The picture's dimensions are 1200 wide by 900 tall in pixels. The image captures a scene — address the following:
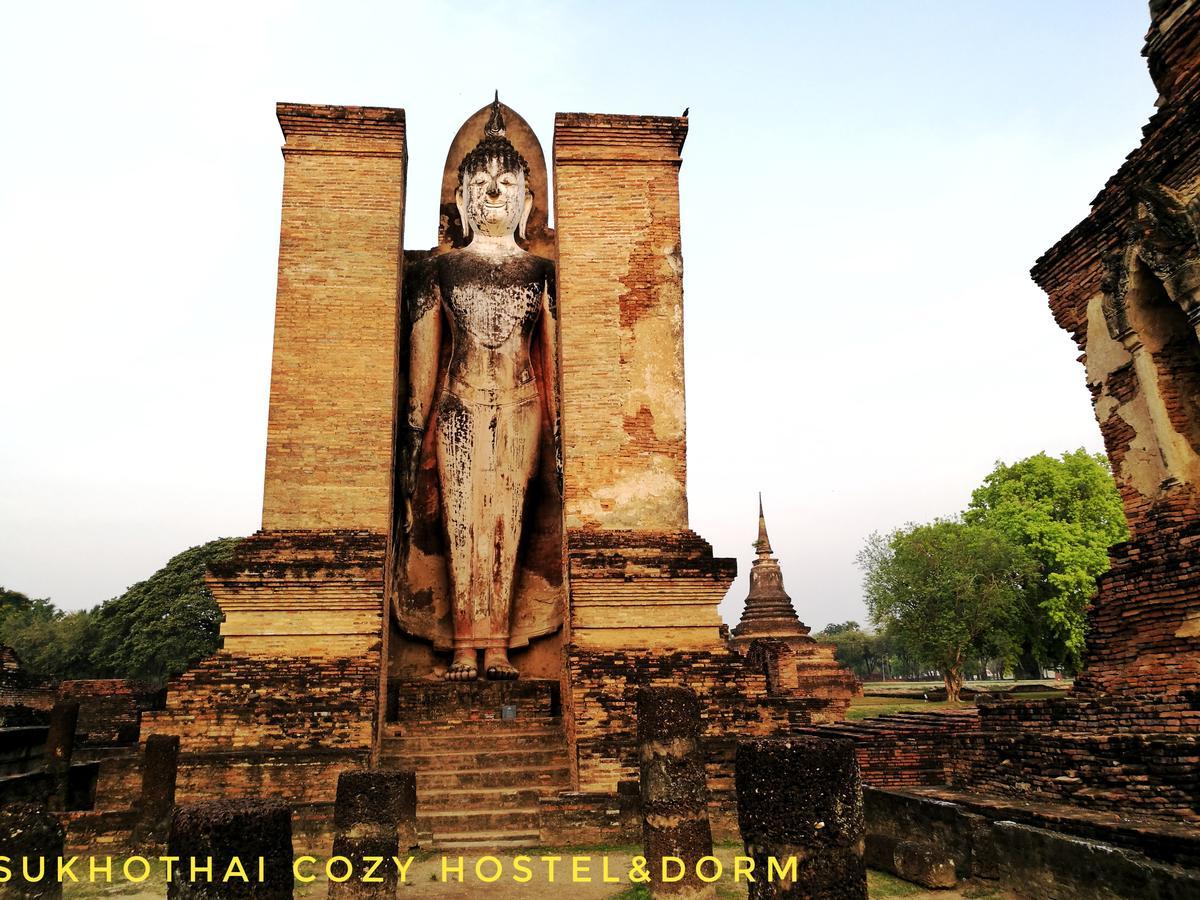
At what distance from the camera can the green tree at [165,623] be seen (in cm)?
3591

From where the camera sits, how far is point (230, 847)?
150 inches

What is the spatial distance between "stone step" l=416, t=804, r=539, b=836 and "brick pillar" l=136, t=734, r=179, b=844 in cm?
219

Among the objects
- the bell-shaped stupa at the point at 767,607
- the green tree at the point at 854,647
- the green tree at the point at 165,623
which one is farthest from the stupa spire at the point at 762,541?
the green tree at the point at 854,647

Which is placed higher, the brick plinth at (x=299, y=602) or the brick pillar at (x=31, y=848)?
the brick plinth at (x=299, y=602)

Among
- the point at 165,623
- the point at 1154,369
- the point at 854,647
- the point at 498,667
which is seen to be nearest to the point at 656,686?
the point at 498,667

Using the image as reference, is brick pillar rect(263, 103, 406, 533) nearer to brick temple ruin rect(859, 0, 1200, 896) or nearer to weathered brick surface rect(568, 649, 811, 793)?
weathered brick surface rect(568, 649, 811, 793)

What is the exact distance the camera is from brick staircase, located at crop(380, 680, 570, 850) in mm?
7707

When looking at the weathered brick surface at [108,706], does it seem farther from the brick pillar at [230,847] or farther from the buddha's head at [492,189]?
the brick pillar at [230,847]

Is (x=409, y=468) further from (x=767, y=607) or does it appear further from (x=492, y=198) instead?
(x=767, y=607)

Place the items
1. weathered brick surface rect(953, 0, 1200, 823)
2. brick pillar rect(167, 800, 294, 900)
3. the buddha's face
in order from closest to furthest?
brick pillar rect(167, 800, 294, 900) → weathered brick surface rect(953, 0, 1200, 823) → the buddha's face

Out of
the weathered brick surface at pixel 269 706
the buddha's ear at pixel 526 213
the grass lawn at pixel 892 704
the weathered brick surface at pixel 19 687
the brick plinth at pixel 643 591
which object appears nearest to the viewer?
the weathered brick surface at pixel 269 706

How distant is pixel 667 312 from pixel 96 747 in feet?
31.4

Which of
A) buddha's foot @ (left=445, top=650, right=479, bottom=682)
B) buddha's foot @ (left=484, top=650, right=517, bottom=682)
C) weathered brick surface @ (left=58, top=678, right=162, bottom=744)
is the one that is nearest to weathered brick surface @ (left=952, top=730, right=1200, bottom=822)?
buddha's foot @ (left=484, top=650, right=517, bottom=682)

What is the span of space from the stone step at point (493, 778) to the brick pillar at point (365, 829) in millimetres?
2286
